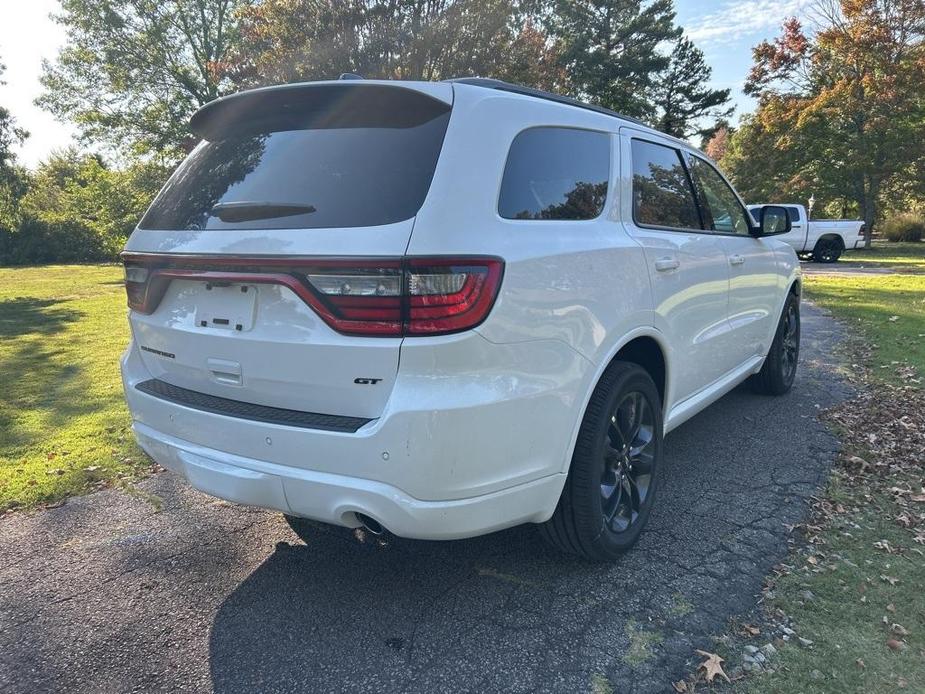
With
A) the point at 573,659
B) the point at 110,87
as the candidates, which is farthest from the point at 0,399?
the point at 110,87

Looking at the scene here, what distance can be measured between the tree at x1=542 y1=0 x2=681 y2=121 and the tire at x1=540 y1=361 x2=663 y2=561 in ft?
97.4

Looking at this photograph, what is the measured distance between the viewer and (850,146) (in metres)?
27.0

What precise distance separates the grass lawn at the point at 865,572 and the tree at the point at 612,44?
2848cm

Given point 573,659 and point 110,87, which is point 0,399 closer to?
point 573,659

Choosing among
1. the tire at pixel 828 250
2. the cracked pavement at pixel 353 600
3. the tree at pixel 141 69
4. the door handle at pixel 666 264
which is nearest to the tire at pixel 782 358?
the cracked pavement at pixel 353 600

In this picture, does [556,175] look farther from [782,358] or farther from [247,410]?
[782,358]

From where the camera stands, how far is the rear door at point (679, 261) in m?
3.04

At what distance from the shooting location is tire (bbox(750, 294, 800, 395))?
5.13 meters

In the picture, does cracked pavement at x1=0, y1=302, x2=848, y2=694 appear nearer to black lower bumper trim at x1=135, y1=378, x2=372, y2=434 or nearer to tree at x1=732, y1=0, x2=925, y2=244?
black lower bumper trim at x1=135, y1=378, x2=372, y2=434

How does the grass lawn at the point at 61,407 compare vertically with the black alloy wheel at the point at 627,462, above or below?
below

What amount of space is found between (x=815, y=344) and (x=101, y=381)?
7825 millimetres

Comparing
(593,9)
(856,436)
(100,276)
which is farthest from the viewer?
(593,9)

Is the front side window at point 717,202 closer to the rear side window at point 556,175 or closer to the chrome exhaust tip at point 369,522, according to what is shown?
the rear side window at point 556,175

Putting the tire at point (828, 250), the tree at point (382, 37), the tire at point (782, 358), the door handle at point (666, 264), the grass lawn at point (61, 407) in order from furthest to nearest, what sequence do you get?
the tire at point (828, 250)
the tree at point (382, 37)
the tire at point (782, 358)
the grass lawn at point (61, 407)
the door handle at point (666, 264)
